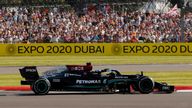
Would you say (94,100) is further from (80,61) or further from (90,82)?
(80,61)

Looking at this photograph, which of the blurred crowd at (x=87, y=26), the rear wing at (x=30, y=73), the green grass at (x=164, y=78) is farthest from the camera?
the blurred crowd at (x=87, y=26)

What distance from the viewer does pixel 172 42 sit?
40250 millimetres

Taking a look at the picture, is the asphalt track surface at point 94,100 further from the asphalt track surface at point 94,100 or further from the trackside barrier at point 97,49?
the trackside barrier at point 97,49

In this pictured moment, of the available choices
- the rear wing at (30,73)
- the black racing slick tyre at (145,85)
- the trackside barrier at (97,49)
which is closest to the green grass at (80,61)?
the trackside barrier at (97,49)

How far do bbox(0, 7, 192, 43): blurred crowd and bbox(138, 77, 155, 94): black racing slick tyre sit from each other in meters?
24.4

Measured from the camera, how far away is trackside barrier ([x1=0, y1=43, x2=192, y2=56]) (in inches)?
1528

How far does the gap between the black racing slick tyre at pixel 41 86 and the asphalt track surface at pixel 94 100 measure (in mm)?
221

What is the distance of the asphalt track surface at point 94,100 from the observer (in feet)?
41.9

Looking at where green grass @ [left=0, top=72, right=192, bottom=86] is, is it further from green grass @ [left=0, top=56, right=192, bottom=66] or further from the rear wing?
green grass @ [left=0, top=56, right=192, bottom=66]

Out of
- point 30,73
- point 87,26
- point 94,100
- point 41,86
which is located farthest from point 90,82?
point 87,26

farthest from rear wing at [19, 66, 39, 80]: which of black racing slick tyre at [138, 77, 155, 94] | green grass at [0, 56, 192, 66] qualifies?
green grass at [0, 56, 192, 66]

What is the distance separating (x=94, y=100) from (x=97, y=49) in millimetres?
25464

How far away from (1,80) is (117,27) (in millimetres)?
21948

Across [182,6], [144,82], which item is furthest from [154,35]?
[144,82]
